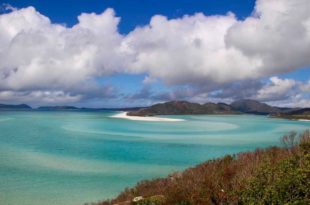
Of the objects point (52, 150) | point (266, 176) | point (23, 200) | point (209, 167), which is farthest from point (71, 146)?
point (266, 176)

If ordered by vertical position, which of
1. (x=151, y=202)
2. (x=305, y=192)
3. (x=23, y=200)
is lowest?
(x=23, y=200)

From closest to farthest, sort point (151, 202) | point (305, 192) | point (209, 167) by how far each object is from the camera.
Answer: point (305, 192), point (151, 202), point (209, 167)

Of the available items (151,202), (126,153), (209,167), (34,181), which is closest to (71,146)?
(126,153)

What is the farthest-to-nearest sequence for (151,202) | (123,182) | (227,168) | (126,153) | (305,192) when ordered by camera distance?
(126,153) → (123,182) → (227,168) → (151,202) → (305,192)

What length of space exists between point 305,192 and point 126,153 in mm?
36848

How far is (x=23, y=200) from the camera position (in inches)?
934

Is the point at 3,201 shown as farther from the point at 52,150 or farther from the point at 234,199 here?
the point at 52,150

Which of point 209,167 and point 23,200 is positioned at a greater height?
point 209,167

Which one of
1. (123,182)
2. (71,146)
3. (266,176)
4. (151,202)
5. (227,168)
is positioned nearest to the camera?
(266,176)

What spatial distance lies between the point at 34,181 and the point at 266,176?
2147 cm

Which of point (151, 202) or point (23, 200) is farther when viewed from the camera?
point (23, 200)

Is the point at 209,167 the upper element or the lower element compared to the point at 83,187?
upper

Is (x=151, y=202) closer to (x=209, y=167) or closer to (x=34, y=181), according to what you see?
(x=209, y=167)

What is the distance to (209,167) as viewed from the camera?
22.1m
